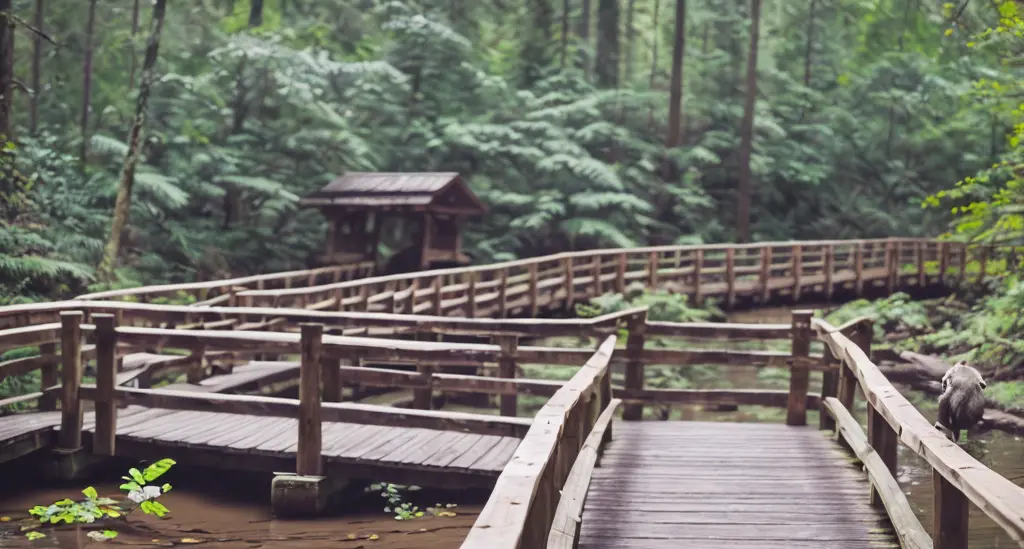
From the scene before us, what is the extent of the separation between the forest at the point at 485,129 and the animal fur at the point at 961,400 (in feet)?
29.6

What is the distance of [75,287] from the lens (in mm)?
16344

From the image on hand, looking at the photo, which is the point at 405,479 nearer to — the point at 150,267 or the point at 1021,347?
the point at 1021,347

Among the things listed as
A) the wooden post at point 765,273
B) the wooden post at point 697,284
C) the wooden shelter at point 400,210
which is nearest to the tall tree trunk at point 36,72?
the wooden shelter at point 400,210

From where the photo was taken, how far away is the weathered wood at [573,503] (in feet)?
→ 14.1

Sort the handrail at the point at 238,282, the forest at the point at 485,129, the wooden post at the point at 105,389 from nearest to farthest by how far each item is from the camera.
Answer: the wooden post at the point at 105,389
the handrail at the point at 238,282
the forest at the point at 485,129

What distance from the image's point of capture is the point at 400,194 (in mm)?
19719

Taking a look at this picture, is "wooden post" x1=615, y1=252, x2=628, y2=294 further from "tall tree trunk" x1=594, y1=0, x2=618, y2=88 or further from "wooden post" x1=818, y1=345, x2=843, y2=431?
"tall tree trunk" x1=594, y1=0, x2=618, y2=88

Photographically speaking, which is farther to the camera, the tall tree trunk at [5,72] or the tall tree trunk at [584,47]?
the tall tree trunk at [584,47]

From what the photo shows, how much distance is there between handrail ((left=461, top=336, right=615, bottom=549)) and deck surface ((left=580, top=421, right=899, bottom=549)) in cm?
52

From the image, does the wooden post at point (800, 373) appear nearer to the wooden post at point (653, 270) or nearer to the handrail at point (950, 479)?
the handrail at point (950, 479)

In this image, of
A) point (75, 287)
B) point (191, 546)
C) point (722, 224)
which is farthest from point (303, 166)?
point (191, 546)

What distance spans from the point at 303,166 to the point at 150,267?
5.39 metres

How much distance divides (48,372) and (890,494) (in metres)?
7.41

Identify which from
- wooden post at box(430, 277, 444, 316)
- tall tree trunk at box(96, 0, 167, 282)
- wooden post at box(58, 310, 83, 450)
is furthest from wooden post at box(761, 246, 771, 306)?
A: wooden post at box(58, 310, 83, 450)
